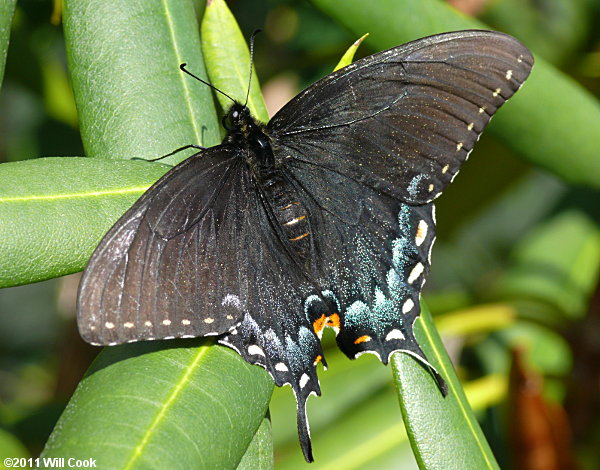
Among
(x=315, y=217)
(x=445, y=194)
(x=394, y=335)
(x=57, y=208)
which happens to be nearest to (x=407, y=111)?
(x=315, y=217)

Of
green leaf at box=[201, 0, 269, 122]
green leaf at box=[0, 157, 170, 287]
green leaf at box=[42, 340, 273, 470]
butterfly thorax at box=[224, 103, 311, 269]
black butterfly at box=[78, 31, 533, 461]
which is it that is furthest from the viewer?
butterfly thorax at box=[224, 103, 311, 269]

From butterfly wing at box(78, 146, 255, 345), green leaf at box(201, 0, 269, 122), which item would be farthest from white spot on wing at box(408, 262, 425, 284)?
green leaf at box(201, 0, 269, 122)

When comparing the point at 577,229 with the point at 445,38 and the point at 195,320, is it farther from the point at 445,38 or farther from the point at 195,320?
the point at 195,320

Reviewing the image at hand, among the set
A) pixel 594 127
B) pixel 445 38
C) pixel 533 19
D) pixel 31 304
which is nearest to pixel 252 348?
pixel 445 38

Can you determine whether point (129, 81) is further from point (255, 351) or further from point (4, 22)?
point (255, 351)

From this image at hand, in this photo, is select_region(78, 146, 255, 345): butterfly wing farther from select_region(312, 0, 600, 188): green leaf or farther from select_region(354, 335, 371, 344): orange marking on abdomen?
select_region(312, 0, 600, 188): green leaf

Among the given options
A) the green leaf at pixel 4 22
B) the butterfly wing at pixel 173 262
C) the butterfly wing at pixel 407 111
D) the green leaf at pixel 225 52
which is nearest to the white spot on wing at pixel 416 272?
the butterfly wing at pixel 407 111

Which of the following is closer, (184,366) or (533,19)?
(184,366)
